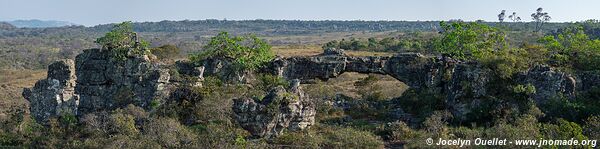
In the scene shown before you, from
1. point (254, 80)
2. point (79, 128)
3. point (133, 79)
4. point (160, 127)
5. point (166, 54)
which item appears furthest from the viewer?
point (166, 54)

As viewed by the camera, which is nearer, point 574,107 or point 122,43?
point 574,107

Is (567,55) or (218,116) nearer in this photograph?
(218,116)

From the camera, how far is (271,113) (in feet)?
83.1

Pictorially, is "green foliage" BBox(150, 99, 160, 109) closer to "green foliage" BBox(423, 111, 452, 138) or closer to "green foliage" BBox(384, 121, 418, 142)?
"green foliage" BBox(384, 121, 418, 142)

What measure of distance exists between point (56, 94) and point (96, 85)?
10.6 feet

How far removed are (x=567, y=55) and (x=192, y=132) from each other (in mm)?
22626

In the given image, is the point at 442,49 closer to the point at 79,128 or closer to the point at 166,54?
the point at 79,128

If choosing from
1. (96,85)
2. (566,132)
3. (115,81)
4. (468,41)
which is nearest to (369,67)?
(468,41)

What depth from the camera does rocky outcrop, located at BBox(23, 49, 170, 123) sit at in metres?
28.5

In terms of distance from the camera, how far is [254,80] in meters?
35.9

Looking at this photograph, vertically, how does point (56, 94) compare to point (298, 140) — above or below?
above

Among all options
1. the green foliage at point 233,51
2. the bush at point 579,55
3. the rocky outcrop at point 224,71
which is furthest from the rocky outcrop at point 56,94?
the bush at point 579,55

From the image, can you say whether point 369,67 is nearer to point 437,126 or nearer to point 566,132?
point 437,126

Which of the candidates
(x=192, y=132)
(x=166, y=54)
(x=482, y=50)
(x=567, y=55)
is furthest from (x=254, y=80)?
(x=166, y=54)
